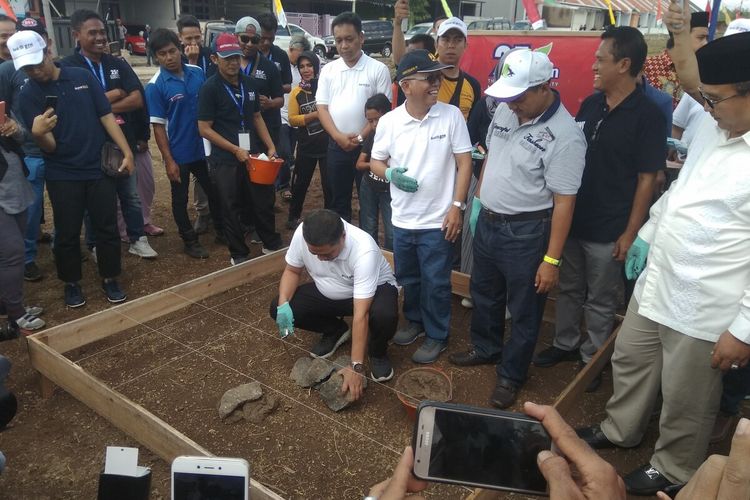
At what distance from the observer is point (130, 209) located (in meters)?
4.67

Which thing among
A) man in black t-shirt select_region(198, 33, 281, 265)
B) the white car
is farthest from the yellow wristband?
the white car

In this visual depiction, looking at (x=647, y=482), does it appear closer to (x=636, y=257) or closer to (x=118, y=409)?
(x=636, y=257)

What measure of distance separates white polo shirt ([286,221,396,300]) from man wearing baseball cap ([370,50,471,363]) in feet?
0.89

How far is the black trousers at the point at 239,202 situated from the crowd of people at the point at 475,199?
0.02 m

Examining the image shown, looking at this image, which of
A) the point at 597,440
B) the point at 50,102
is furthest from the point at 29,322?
the point at 597,440

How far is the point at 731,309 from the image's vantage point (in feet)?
6.50

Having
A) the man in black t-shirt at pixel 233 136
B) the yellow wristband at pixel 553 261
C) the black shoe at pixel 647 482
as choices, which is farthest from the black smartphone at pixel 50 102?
the black shoe at pixel 647 482

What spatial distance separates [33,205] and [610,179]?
4.09 m

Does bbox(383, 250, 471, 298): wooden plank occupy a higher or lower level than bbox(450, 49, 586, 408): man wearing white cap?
lower

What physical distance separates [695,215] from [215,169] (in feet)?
11.5

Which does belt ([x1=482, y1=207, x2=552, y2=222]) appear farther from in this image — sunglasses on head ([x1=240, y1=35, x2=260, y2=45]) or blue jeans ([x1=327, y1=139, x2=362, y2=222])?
sunglasses on head ([x1=240, y1=35, x2=260, y2=45])

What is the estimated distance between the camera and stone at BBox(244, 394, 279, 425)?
2.83 metres

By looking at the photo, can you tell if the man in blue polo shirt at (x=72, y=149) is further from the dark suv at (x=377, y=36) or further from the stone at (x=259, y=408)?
the dark suv at (x=377, y=36)

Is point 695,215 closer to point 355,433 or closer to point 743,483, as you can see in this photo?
point 743,483
